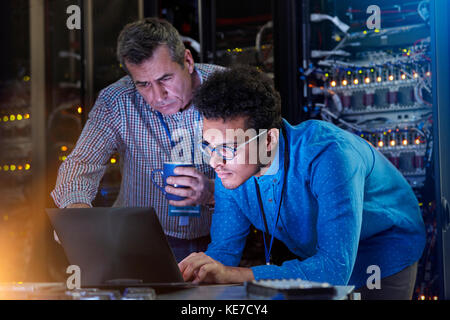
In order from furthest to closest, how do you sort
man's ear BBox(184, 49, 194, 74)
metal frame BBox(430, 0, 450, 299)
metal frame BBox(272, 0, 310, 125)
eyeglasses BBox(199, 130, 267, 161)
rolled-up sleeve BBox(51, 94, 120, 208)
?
metal frame BBox(272, 0, 310, 125) < man's ear BBox(184, 49, 194, 74) < rolled-up sleeve BBox(51, 94, 120, 208) < metal frame BBox(430, 0, 450, 299) < eyeglasses BBox(199, 130, 267, 161)

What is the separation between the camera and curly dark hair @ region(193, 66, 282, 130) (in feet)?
5.57

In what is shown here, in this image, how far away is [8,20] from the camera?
3.63 meters

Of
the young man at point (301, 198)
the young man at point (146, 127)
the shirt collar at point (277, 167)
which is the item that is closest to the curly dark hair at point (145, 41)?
the young man at point (146, 127)

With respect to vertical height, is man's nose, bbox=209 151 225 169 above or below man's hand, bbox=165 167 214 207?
above

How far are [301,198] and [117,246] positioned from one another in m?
0.70

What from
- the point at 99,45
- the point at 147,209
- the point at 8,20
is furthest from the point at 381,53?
the point at 8,20

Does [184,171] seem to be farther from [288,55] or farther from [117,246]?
[288,55]

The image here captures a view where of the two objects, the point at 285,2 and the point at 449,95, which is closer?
the point at 449,95

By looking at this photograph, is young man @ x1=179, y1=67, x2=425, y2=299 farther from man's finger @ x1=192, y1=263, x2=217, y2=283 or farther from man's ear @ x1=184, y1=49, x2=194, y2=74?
man's ear @ x1=184, y1=49, x2=194, y2=74

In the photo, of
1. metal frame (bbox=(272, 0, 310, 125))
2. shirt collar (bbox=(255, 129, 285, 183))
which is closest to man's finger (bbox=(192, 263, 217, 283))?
shirt collar (bbox=(255, 129, 285, 183))

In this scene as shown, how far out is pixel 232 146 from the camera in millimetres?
1679

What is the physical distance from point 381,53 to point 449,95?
0.88m

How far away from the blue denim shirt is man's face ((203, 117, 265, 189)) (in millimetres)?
131

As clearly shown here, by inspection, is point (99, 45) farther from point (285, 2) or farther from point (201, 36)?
point (285, 2)
